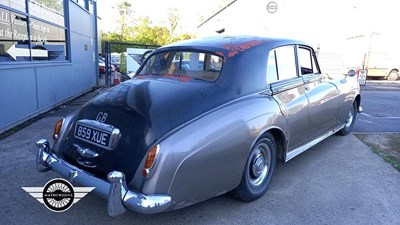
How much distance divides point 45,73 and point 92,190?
5817 mm

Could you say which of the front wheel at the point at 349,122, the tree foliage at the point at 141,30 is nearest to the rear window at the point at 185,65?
the front wheel at the point at 349,122

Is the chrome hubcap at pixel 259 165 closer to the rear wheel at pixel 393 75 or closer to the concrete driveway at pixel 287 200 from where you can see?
the concrete driveway at pixel 287 200

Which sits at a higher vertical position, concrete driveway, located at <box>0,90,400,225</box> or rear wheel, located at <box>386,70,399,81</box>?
rear wheel, located at <box>386,70,399,81</box>

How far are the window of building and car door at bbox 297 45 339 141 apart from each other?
17.2 ft

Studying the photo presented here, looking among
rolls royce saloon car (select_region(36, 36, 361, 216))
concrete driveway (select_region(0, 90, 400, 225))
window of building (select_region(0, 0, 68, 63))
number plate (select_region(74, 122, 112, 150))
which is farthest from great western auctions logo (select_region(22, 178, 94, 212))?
window of building (select_region(0, 0, 68, 63))

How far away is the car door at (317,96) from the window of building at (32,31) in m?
5.25

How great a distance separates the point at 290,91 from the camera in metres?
3.82

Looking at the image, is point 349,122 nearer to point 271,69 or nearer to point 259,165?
point 271,69

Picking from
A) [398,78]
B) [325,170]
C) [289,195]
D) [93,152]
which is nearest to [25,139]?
[93,152]

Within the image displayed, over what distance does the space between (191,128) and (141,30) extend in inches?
1626

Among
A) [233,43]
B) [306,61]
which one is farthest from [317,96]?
[233,43]

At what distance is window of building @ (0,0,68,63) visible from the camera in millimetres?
5875

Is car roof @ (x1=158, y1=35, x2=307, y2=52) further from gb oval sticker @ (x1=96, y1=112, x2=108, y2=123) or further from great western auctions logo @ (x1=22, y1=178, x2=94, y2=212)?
great western auctions logo @ (x1=22, y1=178, x2=94, y2=212)

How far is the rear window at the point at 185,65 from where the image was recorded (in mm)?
3396
